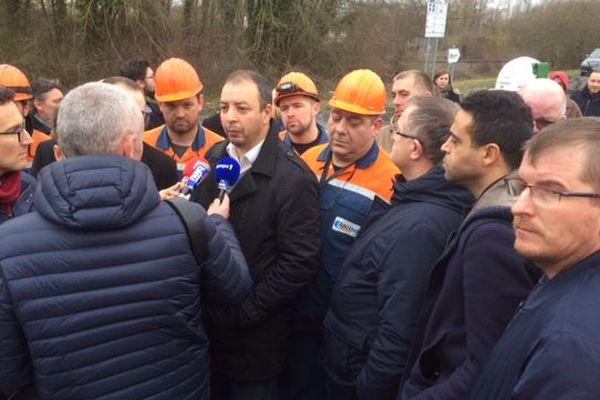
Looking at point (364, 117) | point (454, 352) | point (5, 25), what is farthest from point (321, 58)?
point (454, 352)

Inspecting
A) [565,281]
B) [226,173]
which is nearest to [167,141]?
[226,173]

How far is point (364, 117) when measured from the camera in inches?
122

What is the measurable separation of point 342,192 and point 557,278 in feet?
5.47

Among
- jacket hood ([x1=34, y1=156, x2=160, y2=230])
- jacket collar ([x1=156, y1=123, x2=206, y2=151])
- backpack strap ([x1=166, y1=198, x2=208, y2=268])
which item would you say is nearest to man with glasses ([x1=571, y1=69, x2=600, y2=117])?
jacket collar ([x1=156, y1=123, x2=206, y2=151])

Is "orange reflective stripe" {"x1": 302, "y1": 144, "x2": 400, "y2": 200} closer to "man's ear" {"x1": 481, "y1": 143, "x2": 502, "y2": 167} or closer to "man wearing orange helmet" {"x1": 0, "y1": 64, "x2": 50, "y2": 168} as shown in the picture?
"man's ear" {"x1": 481, "y1": 143, "x2": 502, "y2": 167}

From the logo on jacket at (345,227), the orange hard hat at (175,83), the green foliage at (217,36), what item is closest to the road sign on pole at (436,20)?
the green foliage at (217,36)

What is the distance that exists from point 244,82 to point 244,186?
2.30ft

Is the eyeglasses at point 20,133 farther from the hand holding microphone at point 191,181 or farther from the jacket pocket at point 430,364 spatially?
the jacket pocket at point 430,364

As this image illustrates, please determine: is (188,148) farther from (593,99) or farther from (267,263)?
(593,99)

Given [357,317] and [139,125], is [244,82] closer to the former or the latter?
[139,125]

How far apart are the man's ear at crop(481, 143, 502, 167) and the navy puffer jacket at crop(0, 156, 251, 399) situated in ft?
3.74

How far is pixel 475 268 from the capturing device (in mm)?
1750

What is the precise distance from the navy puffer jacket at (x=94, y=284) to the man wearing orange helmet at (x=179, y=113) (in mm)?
2212

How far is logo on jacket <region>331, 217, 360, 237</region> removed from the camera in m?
2.90
